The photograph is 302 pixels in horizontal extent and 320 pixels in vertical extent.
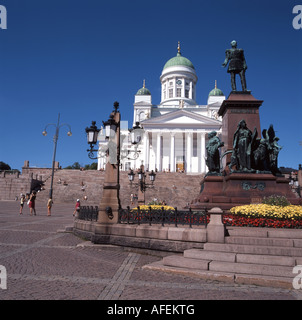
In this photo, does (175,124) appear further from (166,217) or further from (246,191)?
(166,217)

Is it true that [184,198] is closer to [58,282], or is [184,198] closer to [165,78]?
[58,282]

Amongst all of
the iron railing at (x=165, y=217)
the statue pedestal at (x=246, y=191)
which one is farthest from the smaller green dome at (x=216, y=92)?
the iron railing at (x=165, y=217)

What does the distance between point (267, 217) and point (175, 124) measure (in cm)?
5566

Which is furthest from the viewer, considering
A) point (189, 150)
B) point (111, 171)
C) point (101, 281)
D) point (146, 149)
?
point (146, 149)

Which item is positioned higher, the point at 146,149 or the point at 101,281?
the point at 146,149

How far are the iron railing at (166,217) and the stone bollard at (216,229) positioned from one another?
0.51 meters

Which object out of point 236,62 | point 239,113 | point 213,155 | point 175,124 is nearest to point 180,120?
point 175,124

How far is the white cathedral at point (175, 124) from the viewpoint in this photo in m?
63.2

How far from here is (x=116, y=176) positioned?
961 centimetres

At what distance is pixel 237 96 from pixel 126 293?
35.2 ft

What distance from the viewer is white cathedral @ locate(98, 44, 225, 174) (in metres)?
63.2

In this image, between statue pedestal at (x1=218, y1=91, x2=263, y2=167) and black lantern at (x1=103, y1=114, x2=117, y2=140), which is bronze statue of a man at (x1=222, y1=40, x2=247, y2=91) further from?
black lantern at (x1=103, y1=114, x2=117, y2=140)

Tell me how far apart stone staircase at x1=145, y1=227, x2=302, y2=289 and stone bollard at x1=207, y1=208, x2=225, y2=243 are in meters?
0.17

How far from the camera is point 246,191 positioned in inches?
430
